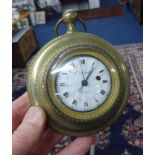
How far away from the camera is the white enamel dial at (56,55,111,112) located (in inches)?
25.7

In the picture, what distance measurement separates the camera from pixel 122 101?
0.70 meters

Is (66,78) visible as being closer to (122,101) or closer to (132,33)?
(122,101)

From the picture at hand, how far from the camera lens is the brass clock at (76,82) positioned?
0.65 metres

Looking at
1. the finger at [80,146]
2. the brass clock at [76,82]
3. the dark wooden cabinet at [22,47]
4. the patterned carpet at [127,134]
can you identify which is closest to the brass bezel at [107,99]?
the brass clock at [76,82]

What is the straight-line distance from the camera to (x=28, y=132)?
0.67 meters

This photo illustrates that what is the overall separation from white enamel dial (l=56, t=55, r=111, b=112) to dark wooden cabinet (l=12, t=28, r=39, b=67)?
6.46 ft

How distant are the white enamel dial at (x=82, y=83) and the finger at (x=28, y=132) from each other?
0.23ft

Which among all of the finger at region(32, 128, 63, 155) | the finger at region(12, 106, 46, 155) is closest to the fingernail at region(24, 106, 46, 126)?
the finger at region(12, 106, 46, 155)

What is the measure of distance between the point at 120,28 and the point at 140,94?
1.58 m

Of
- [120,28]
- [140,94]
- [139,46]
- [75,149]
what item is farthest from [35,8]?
[75,149]

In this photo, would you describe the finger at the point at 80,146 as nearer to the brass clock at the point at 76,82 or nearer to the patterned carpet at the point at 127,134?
the brass clock at the point at 76,82

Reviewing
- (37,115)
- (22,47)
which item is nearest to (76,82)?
(37,115)

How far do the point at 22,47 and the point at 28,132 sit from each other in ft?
6.84

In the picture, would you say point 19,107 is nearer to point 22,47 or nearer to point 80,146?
point 80,146
